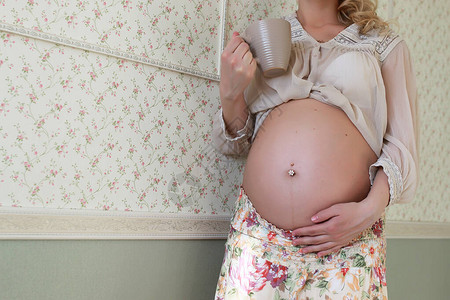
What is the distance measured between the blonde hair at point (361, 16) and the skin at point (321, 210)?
9 cm

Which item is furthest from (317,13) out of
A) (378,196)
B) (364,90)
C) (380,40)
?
(378,196)

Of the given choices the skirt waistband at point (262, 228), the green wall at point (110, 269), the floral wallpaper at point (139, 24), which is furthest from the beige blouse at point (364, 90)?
the green wall at point (110, 269)

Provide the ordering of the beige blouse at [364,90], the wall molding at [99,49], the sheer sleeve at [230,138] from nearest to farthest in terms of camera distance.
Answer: the wall molding at [99,49] < the beige blouse at [364,90] < the sheer sleeve at [230,138]

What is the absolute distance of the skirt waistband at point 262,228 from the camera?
108 centimetres

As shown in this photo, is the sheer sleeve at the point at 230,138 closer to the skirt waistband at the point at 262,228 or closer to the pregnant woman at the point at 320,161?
the pregnant woman at the point at 320,161

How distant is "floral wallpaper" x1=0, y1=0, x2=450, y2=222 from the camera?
41.0 inches

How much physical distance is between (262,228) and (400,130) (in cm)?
46

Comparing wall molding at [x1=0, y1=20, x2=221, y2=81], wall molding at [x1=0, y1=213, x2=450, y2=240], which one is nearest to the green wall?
wall molding at [x1=0, y1=213, x2=450, y2=240]

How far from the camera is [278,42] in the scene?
1.11 meters

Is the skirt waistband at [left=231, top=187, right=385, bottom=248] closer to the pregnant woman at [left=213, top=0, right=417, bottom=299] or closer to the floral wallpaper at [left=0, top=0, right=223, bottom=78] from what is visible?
the pregnant woman at [left=213, top=0, right=417, bottom=299]

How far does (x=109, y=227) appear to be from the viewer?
1.17 metres

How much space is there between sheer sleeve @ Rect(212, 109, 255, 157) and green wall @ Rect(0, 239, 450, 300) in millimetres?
299

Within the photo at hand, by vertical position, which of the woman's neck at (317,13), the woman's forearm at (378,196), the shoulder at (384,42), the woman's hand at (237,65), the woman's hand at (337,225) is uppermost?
the woman's neck at (317,13)

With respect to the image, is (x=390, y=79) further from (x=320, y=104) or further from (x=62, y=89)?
(x=62, y=89)
